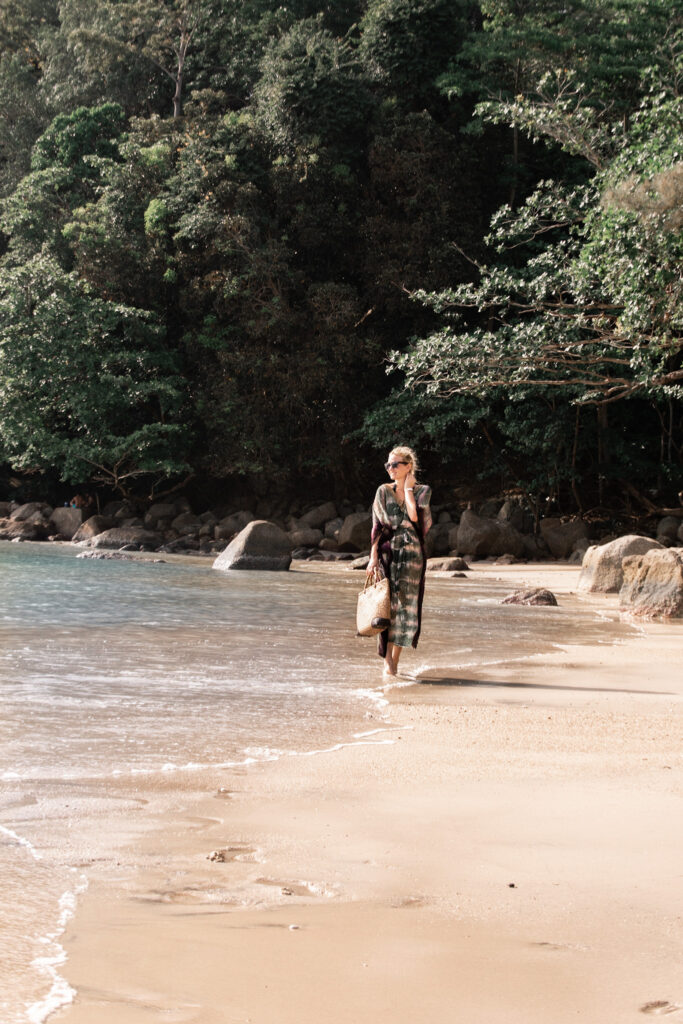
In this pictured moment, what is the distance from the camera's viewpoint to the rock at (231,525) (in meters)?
27.3

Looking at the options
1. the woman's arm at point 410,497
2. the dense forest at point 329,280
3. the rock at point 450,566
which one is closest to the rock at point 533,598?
the woman's arm at point 410,497

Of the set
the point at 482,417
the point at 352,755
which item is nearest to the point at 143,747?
the point at 352,755

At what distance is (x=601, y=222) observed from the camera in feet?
49.8

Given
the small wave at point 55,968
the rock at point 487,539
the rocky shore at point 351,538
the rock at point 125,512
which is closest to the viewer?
the small wave at point 55,968

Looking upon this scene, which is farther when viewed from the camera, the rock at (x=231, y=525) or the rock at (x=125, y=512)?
the rock at (x=125, y=512)

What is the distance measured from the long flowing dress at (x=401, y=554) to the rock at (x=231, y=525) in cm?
2005

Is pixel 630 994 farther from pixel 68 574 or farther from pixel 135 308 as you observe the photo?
pixel 135 308

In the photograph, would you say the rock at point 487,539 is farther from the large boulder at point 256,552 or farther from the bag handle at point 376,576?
the bag handle at point 376,576

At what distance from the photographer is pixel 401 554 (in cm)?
693

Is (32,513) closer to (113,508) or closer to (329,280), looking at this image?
(113,508)

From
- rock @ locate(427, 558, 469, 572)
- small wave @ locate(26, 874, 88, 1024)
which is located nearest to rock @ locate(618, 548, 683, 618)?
rock @ locate(427, 558, 469, 572)

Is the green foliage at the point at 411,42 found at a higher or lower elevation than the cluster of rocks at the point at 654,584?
higher

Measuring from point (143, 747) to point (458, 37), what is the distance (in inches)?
1055

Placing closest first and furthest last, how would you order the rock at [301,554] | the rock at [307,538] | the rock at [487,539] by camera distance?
the rock at [487,539]
the rock at [301,554]
the rock at [307,538]
